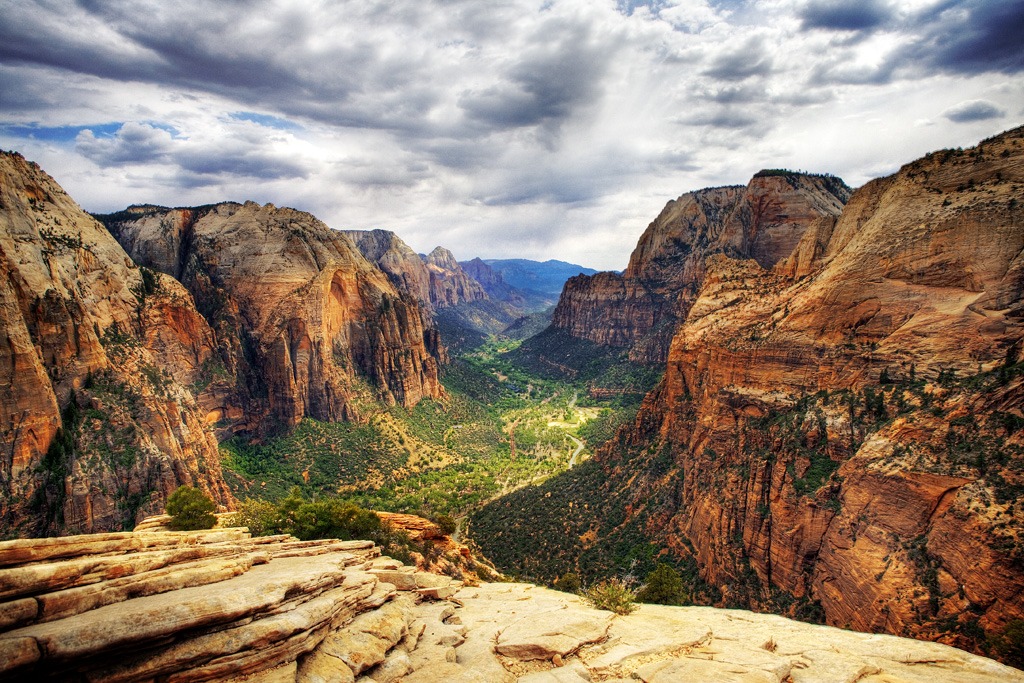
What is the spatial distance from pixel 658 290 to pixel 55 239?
17199 centimetres

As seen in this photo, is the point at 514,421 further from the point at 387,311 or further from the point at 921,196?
the point at 921,196

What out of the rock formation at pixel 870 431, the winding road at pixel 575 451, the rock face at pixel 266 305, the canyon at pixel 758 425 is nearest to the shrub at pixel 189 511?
the canyon at pixel 758 425

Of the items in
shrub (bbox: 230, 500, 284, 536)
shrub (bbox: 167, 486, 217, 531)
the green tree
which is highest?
shrub (bbox: 167, 486, 217, 531)

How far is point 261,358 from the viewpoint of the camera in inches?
3664

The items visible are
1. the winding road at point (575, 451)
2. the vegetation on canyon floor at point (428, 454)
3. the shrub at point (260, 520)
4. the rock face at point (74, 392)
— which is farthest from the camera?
the winding road at point (575, 451)

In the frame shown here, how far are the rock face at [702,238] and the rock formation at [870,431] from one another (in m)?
16.7

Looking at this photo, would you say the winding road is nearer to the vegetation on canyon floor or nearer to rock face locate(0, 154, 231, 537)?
the vegetation on canyon floor

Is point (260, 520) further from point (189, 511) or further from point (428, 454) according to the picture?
point (428, 454)

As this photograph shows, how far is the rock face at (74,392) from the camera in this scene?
136 ft

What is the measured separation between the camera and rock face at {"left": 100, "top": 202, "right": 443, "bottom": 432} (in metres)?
89.8

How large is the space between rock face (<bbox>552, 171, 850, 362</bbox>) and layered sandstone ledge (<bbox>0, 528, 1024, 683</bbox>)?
181 ft

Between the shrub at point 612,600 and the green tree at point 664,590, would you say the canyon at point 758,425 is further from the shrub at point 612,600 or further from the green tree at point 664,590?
the green tree at point 664,590

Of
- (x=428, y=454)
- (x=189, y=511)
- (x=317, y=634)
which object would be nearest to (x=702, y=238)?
(x=428, y=454)

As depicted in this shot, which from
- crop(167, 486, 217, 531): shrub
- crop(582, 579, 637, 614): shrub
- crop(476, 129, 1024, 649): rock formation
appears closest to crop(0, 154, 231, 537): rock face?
crop(167, 486, 217, 531): shrub
